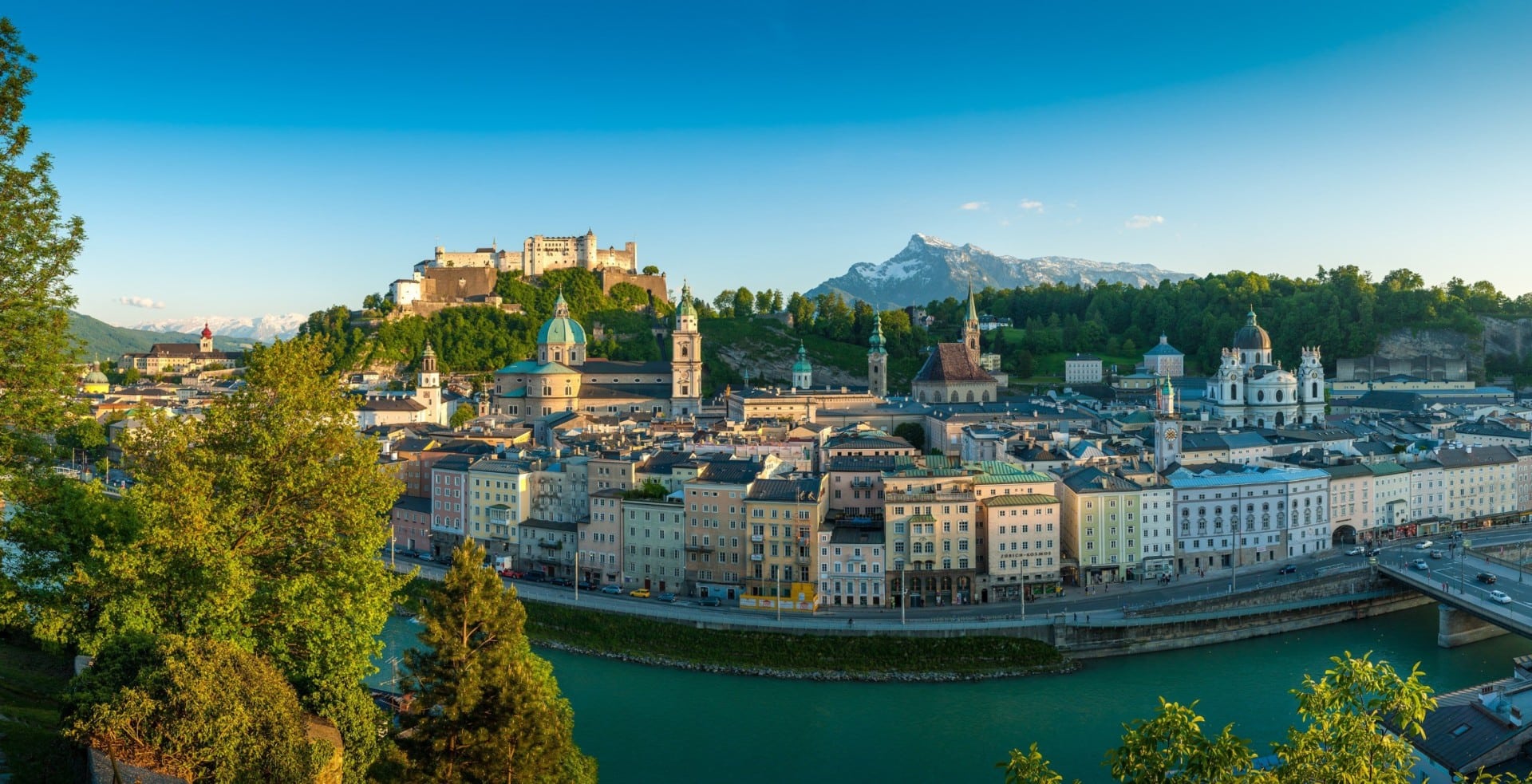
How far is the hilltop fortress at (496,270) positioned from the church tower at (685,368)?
17.2m

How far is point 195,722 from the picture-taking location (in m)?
7.72

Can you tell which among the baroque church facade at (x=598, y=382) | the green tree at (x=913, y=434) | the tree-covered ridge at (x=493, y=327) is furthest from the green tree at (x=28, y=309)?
the tree-covered ridge at (x=493, y=327)

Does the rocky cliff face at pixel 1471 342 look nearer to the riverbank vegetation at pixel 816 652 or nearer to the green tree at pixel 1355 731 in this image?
the riverbank vegetation at pixel 816 652

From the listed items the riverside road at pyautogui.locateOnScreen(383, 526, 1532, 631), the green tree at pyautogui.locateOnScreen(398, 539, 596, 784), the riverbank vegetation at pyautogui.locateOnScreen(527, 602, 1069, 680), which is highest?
the green tree at pyautogui.locateOnScreen(398, 539, 596, 784)

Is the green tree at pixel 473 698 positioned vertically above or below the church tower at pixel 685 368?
below

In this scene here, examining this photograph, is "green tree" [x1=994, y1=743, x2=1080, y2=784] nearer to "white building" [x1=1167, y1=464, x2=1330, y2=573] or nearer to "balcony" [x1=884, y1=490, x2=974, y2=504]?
"balcony" [x1=884, y1=490, x2=974, y2=504]

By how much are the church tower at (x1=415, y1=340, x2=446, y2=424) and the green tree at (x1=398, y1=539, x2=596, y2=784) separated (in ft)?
131

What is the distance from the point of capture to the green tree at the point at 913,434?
42375mm

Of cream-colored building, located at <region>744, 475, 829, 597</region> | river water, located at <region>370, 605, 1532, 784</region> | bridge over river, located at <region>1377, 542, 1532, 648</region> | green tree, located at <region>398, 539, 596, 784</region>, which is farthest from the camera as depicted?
cream-colored building, located at <region>744, 475, 829, 597</region>

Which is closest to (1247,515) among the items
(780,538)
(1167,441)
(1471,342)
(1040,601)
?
(1167,441)

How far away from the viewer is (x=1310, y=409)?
4419cm

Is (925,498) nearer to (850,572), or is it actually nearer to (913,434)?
(850,572)

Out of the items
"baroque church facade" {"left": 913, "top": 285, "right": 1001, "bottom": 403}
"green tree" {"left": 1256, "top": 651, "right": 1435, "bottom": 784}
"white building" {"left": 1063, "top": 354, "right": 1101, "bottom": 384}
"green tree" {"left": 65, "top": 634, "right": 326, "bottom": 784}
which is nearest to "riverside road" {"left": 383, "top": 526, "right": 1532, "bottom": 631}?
"green tree" {"left": 65, "top": 634, "right": 326, "bottom": 784}

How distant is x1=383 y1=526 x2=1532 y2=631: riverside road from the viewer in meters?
22.3
